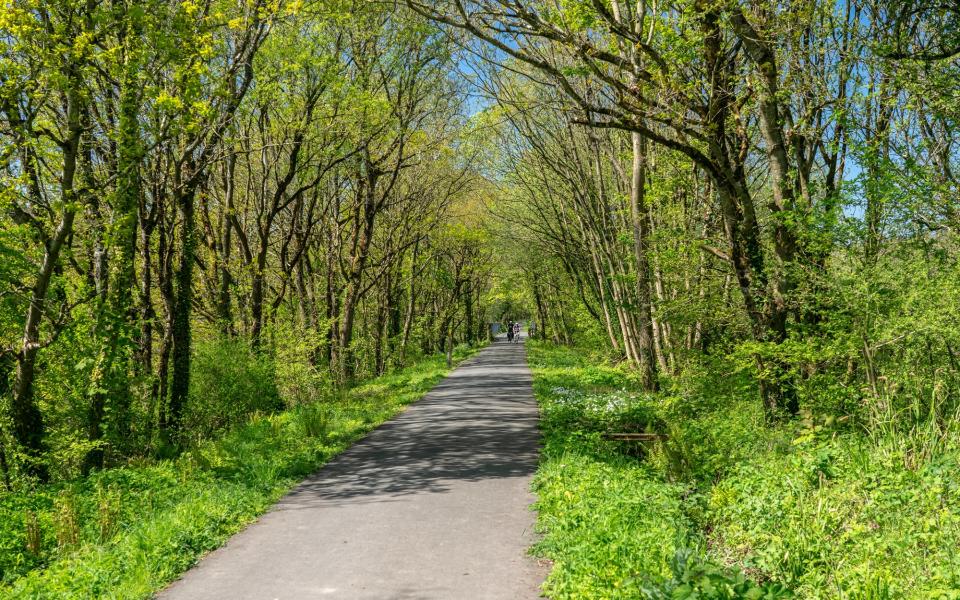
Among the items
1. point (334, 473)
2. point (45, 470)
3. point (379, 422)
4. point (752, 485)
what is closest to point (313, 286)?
point (379, 422)

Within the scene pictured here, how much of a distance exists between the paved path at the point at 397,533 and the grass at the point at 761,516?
0.47m

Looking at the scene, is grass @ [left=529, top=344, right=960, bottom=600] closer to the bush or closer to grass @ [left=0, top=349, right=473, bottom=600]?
grass @ [left=0, top=349, right=473, bottom=600]

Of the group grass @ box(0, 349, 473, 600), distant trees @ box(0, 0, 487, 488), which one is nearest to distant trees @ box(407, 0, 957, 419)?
distant trees @ box(0, 0, 487, 488)

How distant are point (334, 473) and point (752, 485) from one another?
587 centimetres

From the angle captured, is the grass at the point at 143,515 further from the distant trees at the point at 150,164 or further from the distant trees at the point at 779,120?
the distant trees at the point at 779,120

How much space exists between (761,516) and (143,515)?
683 centimetres

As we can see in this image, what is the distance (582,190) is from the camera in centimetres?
2159

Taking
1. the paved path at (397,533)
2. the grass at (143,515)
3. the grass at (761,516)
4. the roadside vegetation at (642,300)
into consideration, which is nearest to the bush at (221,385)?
the roadside vegetation at (642,300)

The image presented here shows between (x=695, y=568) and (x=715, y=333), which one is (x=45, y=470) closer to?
(x=695, y=568)

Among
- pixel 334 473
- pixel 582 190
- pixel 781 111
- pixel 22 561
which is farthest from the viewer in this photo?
pixel 582 190

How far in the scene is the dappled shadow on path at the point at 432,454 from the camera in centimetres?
873

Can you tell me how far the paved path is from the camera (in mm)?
5453

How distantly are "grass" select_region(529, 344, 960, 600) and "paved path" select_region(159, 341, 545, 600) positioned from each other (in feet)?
1.54

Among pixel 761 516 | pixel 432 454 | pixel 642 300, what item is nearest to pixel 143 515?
pixel 432 454
